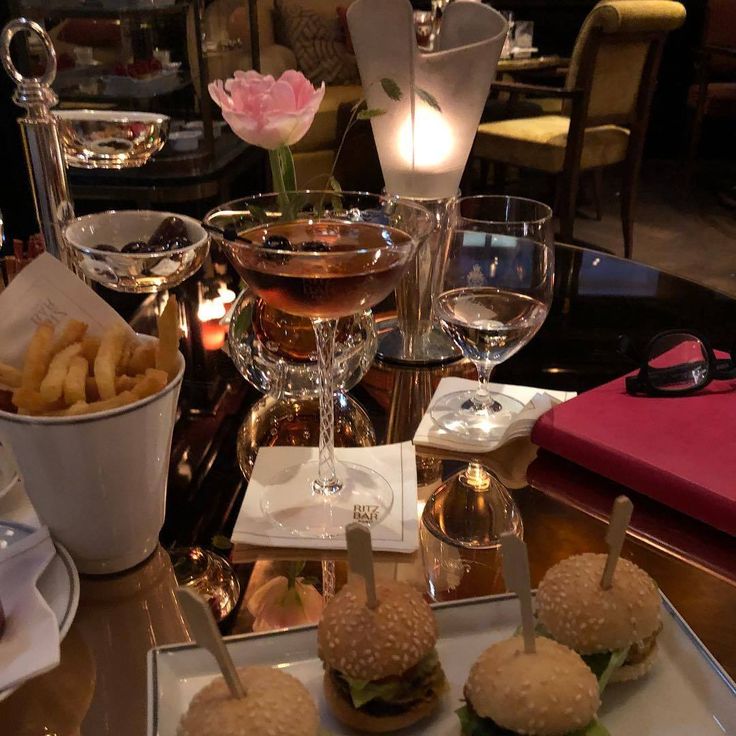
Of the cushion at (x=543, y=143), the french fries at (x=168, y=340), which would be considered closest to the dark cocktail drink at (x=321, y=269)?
the french fries at (x=168, y=340)

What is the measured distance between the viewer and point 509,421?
1.10 m

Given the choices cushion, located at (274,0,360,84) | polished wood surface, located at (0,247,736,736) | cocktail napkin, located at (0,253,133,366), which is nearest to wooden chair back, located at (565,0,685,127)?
A: cushion, located at (274,0,360,84)

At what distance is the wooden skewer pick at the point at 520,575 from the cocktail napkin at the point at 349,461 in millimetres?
239

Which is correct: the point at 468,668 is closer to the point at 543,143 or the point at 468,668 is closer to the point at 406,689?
the point at 406,689

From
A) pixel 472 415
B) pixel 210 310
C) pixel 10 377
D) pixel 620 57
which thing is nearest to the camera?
pixel 10 377

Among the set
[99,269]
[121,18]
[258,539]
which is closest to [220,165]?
[121,18]

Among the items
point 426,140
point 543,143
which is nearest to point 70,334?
point 426,140

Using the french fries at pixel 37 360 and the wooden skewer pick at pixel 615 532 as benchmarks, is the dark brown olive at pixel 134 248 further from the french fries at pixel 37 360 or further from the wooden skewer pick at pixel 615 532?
the wooden skewer pick at pixel 615 532

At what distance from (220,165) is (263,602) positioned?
8.18ft

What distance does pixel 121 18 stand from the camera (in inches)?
102

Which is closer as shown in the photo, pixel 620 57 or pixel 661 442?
pixel 661 442

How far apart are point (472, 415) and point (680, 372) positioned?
0.29 metres

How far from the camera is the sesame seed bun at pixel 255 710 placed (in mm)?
579

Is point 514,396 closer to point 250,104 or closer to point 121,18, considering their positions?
point 250,104
